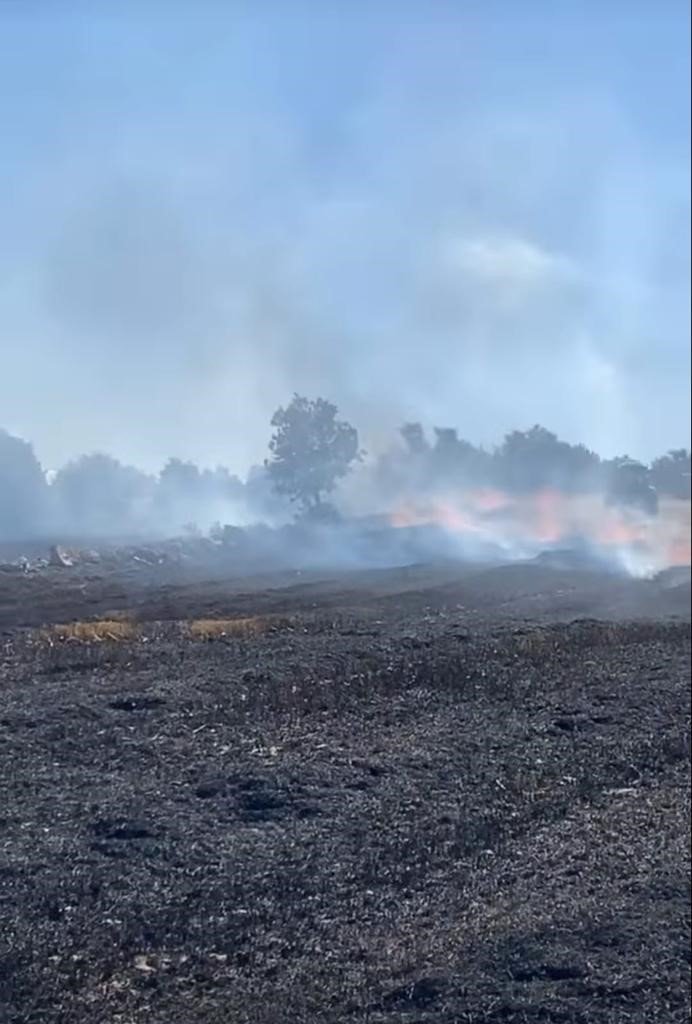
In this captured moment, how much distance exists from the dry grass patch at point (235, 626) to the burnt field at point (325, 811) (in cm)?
3

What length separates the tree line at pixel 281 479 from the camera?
9.66 meters

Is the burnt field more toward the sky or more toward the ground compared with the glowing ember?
more toward the ground

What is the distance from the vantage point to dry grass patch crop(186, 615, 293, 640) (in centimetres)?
1485

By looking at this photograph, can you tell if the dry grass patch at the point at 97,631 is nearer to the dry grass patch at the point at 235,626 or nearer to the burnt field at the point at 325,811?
the burnt field at the point at 325,811

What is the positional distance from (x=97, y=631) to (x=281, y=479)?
12.7 ft

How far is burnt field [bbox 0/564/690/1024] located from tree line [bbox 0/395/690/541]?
1.73 feet

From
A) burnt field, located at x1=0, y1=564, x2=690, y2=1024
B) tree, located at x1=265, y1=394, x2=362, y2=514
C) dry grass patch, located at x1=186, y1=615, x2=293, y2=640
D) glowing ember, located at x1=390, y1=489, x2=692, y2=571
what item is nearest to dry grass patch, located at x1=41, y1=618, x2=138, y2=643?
burnt field, located at x1=0, y1=564, x2=690, y2=1024

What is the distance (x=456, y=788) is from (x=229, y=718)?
195 cm

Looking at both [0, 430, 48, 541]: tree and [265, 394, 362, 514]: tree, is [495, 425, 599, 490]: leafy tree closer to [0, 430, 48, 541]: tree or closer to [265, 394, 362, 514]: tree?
[265, 394, 362, 514]: tree

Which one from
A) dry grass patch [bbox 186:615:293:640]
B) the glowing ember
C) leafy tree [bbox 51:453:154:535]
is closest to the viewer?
leafy tree [bbox 51:453:154:535]

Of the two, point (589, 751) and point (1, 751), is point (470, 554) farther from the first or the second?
point (1, 751)

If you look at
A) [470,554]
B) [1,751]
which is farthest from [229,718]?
[470,554]

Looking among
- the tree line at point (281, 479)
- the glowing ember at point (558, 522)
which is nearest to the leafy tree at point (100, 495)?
the tree line at point (281, 479)

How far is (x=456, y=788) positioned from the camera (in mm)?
12953
